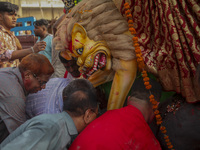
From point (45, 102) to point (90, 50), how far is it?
0.57 m

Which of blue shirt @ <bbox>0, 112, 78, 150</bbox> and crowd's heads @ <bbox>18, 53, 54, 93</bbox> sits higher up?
crowd's heads @ <bbox>18, 53, 54, 93</bbox>

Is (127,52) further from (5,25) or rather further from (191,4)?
(5,25)

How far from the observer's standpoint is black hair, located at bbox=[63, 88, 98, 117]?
3.29 ft

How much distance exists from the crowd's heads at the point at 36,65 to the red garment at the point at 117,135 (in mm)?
678

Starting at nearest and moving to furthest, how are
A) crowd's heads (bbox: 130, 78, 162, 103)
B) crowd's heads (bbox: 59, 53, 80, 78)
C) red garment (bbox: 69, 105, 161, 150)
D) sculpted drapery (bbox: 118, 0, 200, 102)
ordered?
red garment (bbox: 69, 105, 161, 150) → sculpted drapery (bbox: 118, 0, 200, 102) → crowd's heads (bbox: 130, 78, 162, 103) → crowd's heads (bbox: 59, 53, 80, 78)

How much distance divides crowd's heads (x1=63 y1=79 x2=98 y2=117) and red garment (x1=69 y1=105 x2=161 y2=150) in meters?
0.11

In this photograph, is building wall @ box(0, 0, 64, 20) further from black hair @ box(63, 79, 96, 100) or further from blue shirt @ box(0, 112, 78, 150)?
blue shirt @ box(0, 112, 78, 150)

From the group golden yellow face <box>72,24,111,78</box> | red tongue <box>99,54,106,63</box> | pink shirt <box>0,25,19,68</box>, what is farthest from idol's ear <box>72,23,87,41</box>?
pink shirt <box>0,25,19,68</box>

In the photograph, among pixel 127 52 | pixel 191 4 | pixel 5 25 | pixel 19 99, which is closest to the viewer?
pixel 191 4

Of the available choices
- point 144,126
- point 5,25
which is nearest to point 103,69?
point 144,126

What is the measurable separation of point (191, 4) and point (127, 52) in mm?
404

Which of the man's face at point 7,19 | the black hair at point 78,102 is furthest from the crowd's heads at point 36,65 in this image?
the man's face at point 7,19

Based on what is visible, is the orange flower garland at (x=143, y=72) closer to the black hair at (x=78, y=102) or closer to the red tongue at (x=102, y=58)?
the red tongue at (x=102, y=58)

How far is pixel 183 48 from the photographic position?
1009 mm
